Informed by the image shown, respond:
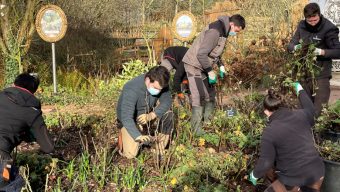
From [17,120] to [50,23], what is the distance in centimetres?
561

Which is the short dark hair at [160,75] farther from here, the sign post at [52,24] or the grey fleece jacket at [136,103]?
the sign post at [52,24]

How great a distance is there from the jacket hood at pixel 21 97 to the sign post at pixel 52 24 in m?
5.23

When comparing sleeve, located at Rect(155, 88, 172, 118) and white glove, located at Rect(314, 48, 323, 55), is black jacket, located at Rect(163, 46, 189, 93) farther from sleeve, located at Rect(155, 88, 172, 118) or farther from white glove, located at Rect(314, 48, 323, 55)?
white glove, located at Rect(314, 48, 323, 55)

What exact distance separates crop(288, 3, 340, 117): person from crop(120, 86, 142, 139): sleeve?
1911 millimetres

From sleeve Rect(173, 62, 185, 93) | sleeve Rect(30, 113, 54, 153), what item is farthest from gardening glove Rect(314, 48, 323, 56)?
sleeve Rect(30, 113, 54, 153)

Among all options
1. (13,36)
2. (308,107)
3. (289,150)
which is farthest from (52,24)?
(289,150)

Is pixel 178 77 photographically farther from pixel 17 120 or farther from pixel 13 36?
pixel 13 36

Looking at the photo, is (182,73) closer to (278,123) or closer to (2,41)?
(278,123)

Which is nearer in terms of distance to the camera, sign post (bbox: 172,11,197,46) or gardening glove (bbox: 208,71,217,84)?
gardening glove (bbox: 208,71,217,84)

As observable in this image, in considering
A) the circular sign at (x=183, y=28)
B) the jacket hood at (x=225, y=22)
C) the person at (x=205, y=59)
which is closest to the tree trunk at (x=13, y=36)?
the circular sign at (x=183, y=28)

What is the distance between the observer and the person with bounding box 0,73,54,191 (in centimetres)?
331

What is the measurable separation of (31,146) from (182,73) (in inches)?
92.6

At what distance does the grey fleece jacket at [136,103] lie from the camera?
175 inches

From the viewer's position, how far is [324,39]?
4871 mm
